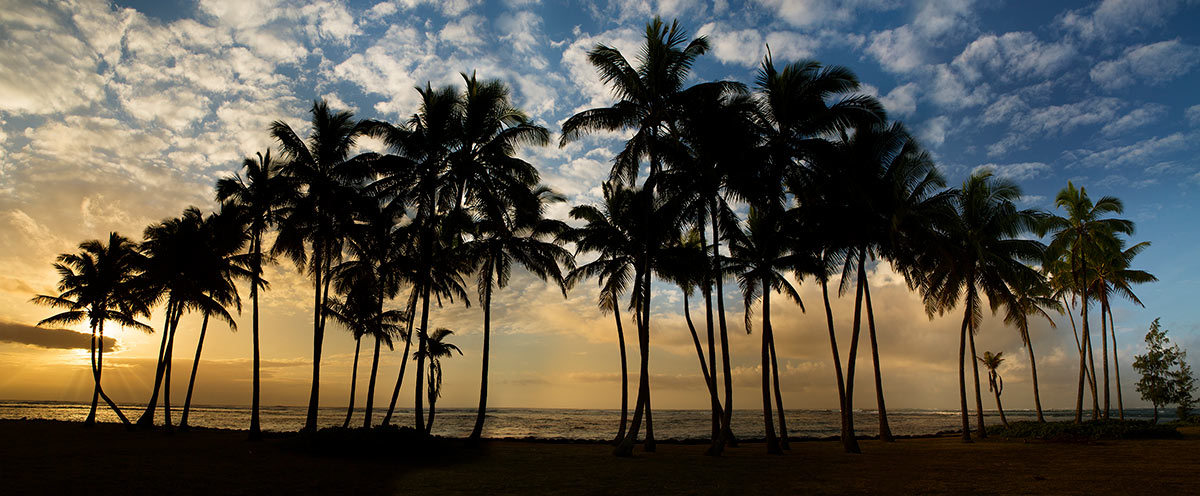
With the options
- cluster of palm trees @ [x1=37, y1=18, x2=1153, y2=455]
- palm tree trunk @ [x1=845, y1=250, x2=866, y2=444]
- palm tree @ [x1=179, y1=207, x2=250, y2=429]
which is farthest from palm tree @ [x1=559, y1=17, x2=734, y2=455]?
palm tree @ [x1=179, y1=207, x2=250, y2=429]

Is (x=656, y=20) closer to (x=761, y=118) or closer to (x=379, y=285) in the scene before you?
(x=761, y=118)

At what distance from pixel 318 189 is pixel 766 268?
16827mm

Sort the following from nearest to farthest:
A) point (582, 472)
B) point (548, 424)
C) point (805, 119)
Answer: point (582, 472) < point (805, 119) < point (548, 424)

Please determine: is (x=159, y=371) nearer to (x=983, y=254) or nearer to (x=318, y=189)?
(x=318, y=189)

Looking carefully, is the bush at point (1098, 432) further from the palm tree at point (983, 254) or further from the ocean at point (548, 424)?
the ocean at point (548, 424)

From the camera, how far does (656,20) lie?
724 inches

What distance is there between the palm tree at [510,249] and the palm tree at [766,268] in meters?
7.43

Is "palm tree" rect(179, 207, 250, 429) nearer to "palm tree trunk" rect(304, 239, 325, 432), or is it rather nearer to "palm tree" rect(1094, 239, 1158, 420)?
"palm tree trunk" rect(304, 239, 325, 432)

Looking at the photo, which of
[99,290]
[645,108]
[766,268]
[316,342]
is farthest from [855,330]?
[99,290]

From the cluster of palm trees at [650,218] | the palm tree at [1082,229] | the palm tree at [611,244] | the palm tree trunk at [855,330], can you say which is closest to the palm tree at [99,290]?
the cluster of palm trees at [650,218]

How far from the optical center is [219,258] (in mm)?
26859

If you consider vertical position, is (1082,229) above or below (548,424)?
above

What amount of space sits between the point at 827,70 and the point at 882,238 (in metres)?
6.78

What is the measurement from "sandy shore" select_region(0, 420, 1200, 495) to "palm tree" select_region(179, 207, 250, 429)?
8472mm
